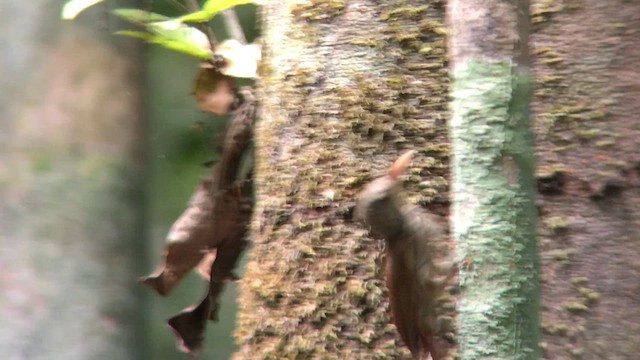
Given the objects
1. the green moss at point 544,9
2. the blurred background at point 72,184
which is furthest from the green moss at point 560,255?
the blurred background at point 72,184

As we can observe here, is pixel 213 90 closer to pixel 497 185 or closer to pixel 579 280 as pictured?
Result: pixel 579 280

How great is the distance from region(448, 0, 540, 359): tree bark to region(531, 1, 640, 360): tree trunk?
0.25m

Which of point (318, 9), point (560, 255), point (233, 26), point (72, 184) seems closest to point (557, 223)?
point (560, 255)

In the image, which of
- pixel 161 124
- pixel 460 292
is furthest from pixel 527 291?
pixel 161 124

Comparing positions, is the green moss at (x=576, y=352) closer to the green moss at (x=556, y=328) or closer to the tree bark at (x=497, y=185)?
the green moss at (x=556, y=328)

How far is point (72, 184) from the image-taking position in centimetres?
116

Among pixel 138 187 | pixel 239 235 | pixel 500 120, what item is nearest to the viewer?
pixel 500 120

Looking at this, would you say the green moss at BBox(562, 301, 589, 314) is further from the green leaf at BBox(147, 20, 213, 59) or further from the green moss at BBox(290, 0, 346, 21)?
the green leaf at BBox(147, 20, 213, 59)

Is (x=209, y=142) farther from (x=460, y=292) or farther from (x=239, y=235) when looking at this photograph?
(x=460, y=292)

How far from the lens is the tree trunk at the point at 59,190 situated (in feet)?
3.72

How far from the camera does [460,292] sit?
1.46 feet

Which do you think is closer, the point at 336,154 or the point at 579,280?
the point at 579,280

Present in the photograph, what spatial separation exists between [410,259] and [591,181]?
10.2 inches

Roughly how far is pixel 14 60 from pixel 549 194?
0.85 m
